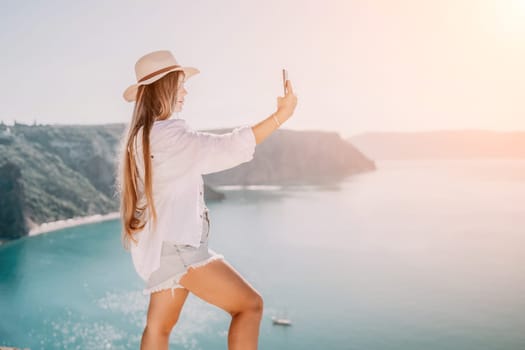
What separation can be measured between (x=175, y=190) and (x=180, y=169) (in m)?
0.09

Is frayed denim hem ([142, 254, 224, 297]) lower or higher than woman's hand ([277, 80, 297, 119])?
lower

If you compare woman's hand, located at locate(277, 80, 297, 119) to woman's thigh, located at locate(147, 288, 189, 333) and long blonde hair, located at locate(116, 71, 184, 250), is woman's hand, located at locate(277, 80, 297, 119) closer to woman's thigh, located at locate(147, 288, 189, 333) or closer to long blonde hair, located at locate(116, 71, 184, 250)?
long blonde hair, located at locate(116, 71, 184, 250)

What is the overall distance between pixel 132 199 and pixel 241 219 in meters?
80.4

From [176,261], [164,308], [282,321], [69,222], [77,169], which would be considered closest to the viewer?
[176,261]

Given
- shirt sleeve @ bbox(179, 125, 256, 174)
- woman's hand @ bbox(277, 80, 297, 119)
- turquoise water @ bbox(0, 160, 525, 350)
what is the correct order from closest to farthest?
shirt sleeve @ bbox(179, 125, 256, 174) → woman's hand @ bbox(277, 80, 297, 119) → turquoise water @ bbox(0, 160, 525, 350)

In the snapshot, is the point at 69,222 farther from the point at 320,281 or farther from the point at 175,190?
the point at 175,190

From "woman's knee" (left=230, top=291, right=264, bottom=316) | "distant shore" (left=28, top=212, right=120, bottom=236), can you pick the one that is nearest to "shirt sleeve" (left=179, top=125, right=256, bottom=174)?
"woman's knee" (left=230, top=291, right=264, bottom=316)

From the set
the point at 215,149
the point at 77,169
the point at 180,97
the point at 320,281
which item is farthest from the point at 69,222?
the point at 215,149

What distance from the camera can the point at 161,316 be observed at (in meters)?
2.01

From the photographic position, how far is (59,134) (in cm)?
10325

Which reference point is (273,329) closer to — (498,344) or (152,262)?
(498,344)

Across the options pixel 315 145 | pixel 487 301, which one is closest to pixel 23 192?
pixel 487 301

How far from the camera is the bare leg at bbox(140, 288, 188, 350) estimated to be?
197 cm

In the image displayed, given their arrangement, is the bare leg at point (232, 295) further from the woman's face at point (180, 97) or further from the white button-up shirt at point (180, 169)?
the woman's face at point (180, 97)
